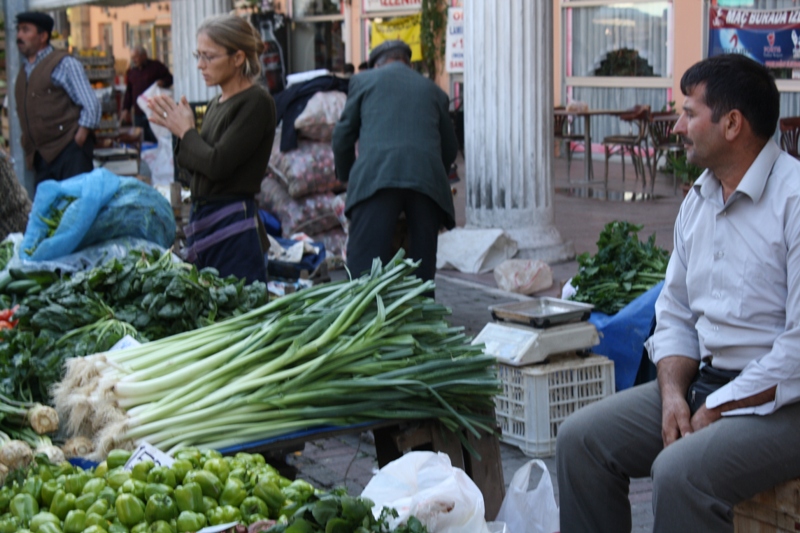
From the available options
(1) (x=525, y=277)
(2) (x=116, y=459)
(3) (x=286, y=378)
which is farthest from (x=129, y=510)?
(1) (x=525, y=277)

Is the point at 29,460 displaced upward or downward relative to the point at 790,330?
downward

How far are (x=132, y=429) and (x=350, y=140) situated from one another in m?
2.87

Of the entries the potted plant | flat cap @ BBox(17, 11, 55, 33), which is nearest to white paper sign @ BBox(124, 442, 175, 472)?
flat cap @ BBox(17, 11, 55, 33)

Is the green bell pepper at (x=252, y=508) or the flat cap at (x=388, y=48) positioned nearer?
the green bell pepper at (x=252, y=508)

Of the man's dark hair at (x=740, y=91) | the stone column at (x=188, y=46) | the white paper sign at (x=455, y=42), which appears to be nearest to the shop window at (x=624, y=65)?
the white paper sign at (x=455, y=42)

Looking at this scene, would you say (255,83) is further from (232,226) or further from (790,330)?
(790,330)

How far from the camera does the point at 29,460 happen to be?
291 cm

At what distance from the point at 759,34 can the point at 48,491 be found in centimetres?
1276

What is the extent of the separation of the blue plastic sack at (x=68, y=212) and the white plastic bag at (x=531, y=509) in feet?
7.62

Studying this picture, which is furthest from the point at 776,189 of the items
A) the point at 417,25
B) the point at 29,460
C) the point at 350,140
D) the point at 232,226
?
the point at 417,25

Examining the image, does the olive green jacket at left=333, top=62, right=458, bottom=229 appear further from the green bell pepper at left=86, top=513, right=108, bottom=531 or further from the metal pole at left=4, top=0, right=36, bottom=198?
the metal pole at left=4, top=0, right=36, bottom=198

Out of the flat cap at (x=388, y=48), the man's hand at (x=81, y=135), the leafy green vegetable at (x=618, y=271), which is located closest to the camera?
the leafy green vegetable at (x=618, y=271)

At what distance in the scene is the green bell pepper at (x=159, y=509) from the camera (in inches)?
93.7

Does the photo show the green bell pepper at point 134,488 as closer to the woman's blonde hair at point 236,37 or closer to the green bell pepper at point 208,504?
the green bell pepper at point 208,504
